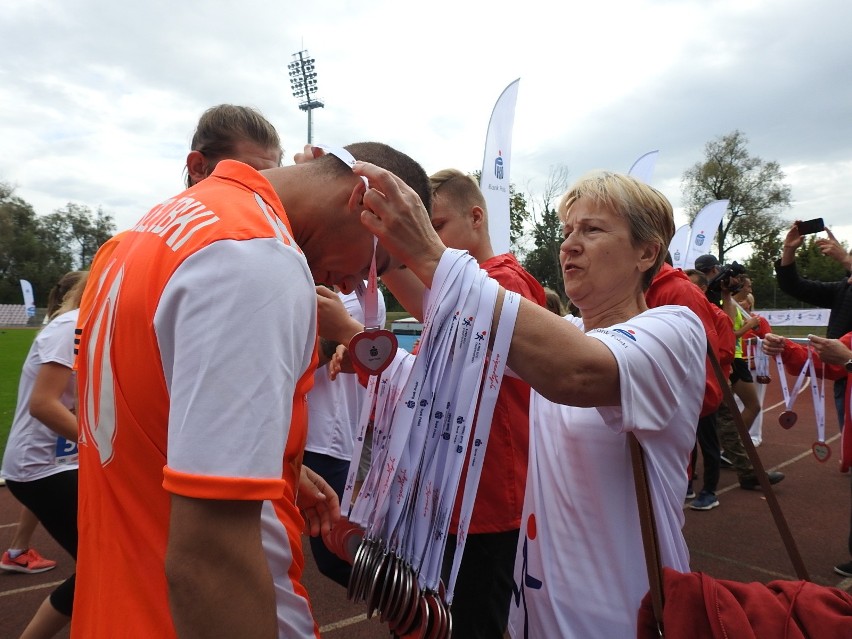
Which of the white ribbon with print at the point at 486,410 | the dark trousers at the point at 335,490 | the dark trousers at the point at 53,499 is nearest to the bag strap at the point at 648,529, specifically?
the white ribbon with print at the point at 486,410

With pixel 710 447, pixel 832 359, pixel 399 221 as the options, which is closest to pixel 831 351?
pixel 832 359

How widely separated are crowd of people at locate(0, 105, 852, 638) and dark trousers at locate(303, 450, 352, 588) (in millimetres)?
1235

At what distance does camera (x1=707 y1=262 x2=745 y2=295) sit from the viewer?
588 centimetres

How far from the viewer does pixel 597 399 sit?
1.33m

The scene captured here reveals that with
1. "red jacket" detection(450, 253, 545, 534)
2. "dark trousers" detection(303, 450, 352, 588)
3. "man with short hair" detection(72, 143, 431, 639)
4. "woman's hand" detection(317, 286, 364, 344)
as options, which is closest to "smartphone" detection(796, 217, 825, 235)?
"red jacket" detection(450, 253, 545, 534)

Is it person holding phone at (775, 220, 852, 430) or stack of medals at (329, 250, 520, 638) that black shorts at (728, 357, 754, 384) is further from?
stack of medals at (329, 250, 520, 638)

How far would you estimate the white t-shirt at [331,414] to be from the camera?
141 inches

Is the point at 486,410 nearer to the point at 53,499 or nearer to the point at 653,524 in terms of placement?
the point at 653,524

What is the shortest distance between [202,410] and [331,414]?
286 centimetres

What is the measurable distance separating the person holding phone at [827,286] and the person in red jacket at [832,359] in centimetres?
105

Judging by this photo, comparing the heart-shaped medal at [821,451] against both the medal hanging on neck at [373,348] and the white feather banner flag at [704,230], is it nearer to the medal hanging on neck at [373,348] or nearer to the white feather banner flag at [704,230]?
the medal hanging on neck at [373,348]

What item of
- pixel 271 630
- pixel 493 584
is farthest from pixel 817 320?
pixel 271 630

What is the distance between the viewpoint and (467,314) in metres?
1.25

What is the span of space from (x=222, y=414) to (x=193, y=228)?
1.10 ft
